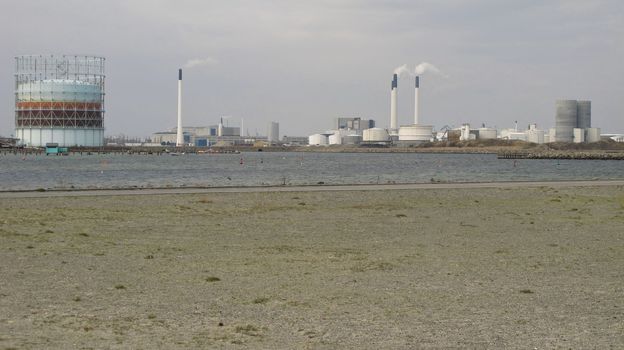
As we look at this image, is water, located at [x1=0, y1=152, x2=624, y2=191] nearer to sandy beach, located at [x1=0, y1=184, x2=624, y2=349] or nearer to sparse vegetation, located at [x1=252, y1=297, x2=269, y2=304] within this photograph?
sandy beach, located at [x1=0, y1=184, x2=624, y2=349]

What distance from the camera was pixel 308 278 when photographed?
18516 millimetres

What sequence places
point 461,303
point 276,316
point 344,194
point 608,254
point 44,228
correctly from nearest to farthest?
point 276,316 < point 461,303 < point 608,254 < point 44,228 < point 344,194

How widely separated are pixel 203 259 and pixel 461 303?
8.39 meters

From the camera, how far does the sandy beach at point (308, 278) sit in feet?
42.8

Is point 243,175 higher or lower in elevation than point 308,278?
lower

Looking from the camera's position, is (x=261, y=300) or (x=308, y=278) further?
(x=308, y=278)

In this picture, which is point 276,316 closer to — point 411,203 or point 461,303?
point 461,303

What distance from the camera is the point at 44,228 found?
28359mm

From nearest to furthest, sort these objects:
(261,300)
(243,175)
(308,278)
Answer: (261,300), (308,278), (243,175)

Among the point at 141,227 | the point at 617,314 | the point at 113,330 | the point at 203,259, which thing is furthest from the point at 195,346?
the point at 141,227

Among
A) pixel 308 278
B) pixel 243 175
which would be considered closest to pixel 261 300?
pixel 308 278

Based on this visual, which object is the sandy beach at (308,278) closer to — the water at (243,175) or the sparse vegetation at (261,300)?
the sparse vegetation at (261,300)

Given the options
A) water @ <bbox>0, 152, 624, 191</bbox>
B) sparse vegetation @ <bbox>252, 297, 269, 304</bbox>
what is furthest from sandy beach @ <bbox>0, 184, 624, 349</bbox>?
water @ <bbox>0, 152, 624, 191</bbox>

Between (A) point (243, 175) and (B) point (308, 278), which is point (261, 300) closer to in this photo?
(B) point (308, 278)
